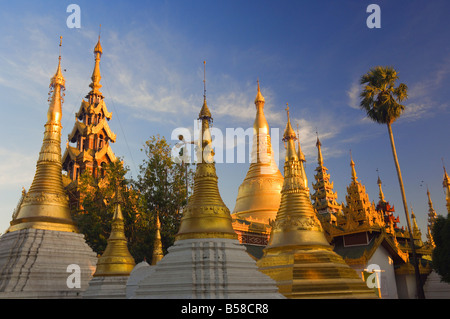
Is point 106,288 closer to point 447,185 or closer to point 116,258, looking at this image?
point 116,258

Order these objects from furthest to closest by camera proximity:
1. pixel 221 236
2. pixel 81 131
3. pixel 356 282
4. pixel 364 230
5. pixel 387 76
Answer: pixel 81 131 → pixel 387 76 → pixel 364 230 → pixel 356 282 → pixel 221 236

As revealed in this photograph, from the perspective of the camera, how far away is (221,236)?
Answer: 1237 centimetres

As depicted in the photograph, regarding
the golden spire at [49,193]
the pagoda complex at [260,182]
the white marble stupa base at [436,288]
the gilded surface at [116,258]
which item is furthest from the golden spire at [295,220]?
the white marble stupa base at [436,288]

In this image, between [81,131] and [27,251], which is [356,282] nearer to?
[27,251]

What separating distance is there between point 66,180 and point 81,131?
715 cm

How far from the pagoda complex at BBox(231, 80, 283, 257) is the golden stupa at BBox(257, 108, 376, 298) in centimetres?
1387

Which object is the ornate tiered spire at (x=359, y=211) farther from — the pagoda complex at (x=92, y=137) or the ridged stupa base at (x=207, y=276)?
the pagoda complex at (x=92, y=137)

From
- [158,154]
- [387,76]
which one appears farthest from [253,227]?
[387,76]

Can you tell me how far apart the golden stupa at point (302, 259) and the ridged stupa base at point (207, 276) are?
2834mm

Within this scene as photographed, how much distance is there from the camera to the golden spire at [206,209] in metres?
12.4

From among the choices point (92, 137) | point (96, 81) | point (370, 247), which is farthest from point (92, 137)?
point (370, 247)

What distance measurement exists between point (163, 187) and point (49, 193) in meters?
10.8

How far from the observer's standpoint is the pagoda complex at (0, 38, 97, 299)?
583 inches
